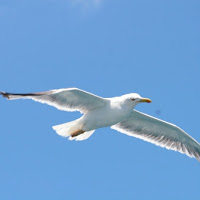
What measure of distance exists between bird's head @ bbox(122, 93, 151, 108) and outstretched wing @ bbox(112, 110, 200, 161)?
1.42 m

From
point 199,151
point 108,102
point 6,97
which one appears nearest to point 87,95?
point 108,102

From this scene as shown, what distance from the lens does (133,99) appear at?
41.1 feet

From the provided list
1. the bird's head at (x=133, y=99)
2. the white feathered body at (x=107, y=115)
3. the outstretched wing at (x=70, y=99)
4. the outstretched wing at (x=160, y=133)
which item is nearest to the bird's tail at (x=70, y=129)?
the white feathered body at (x=107, y=115)

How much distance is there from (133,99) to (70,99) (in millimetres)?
1608

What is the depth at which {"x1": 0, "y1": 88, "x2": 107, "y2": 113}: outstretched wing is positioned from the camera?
41.0 ft

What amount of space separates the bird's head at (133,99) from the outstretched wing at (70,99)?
22.3 inches

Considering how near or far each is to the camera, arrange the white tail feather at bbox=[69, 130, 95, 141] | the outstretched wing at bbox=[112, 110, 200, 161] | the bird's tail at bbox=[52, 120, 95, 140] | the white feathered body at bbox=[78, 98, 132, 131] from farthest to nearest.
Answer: the outstretched wing at bbox=[112, 110, 200, 161] → the white tail feather at bbox=[69, 130, 95, 141] → the bird's tail at bbox=[52, 120, 95, 140] → the white feathered body at bbox=[78, 98, 132, 131]

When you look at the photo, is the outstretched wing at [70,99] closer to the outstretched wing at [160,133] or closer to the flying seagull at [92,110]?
the flying seagull at [92,110]

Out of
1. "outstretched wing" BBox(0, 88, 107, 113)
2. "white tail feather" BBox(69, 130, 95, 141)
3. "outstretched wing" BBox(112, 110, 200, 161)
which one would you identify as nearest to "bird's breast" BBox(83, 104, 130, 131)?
"outstretched wing" BBox(0, 88, 107, 113)

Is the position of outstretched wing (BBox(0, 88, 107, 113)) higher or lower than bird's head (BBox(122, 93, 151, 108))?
higher

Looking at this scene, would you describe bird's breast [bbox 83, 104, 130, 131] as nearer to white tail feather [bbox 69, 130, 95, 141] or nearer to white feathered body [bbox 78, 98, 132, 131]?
white feathered body [bbox 78, 98, 132, 131]

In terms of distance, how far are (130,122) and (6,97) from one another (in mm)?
4101

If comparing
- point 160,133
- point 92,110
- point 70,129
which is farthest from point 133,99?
point 160,133

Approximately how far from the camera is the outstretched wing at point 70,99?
12.5 meters
